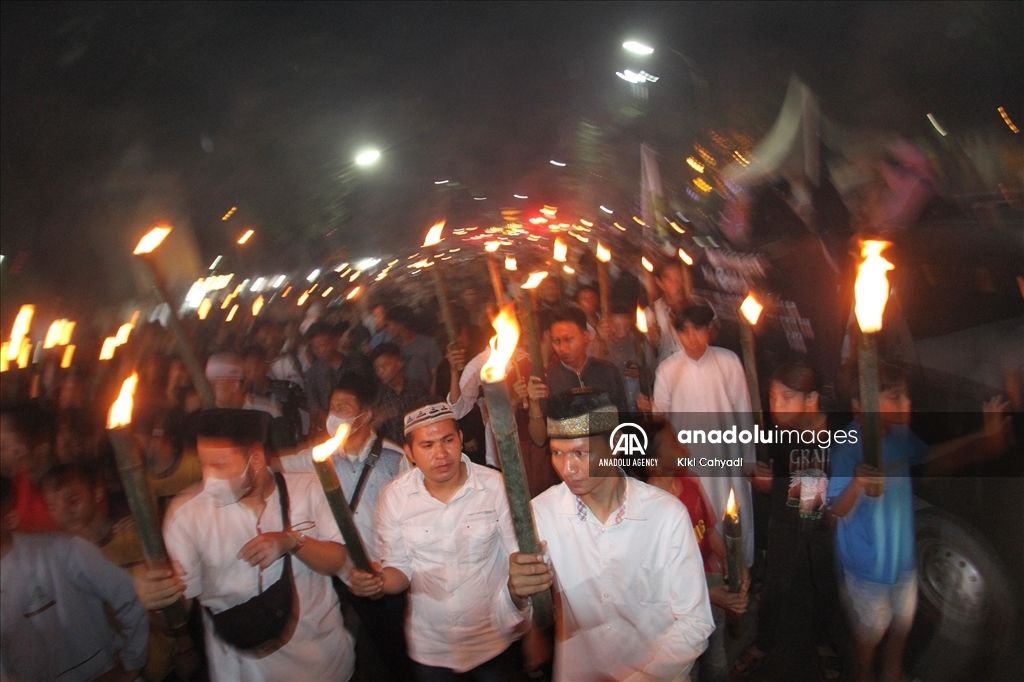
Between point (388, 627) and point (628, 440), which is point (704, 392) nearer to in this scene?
point (628, 440)

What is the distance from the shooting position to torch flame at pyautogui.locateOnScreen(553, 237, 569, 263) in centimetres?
222

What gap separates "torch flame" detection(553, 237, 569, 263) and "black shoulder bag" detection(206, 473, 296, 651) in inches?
44.8

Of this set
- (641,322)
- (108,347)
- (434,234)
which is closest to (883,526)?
(641,322)

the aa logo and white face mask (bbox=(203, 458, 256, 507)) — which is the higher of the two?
the aa logo

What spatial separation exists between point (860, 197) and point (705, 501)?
1.33 metres

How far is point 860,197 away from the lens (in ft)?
8.29

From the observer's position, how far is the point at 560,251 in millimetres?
2229

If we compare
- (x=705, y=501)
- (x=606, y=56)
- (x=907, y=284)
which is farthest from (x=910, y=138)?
(x=705, y=501)

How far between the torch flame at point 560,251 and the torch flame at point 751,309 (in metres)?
0.63

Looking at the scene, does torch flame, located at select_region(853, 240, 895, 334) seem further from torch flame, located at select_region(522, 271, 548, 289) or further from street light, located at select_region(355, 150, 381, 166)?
street light, located at select_region(355, 150, 381, 166)

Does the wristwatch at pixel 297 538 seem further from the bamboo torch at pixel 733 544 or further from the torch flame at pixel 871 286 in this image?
the torch flame at pixel 871 286

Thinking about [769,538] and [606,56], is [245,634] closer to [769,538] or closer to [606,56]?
[769,538]

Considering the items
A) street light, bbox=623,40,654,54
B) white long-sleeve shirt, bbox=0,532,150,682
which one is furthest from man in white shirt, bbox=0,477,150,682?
street light, bbox=623,40,654,54

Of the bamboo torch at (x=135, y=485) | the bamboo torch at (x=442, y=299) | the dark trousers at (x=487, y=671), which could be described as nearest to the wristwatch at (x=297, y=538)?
the bamboo torch at (x=135, y=485)
